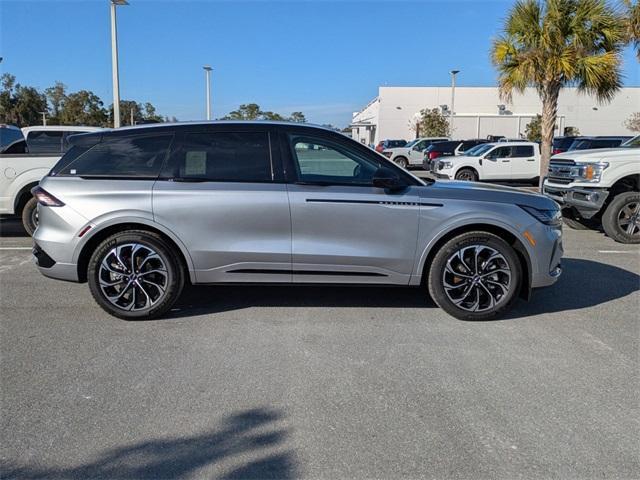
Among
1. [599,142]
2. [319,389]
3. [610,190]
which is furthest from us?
[599,142]

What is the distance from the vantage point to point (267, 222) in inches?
186

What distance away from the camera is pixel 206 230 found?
4.73 metres

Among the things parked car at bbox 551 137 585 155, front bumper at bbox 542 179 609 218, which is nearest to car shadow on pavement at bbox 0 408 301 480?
front bumper at bbox 542 179 609 218

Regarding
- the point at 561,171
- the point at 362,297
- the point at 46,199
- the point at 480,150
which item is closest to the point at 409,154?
the point at 480,150

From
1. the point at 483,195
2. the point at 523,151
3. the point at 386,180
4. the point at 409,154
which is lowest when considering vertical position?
the point at 483,195

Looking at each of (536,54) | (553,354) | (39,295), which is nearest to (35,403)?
(39,295)

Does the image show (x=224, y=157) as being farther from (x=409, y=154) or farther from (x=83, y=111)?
(x=83, y=111)

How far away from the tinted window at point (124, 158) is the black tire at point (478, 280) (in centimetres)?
273

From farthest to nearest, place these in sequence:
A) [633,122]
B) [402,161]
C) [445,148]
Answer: [633,122] < [402,161] < [445,148]

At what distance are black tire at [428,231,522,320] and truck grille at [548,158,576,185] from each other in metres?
5.36

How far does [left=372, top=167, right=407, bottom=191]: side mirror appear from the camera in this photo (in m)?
4.60

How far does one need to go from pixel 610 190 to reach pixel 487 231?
535cm

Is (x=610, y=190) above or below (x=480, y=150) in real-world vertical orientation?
below

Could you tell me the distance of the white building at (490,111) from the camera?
170 feet
